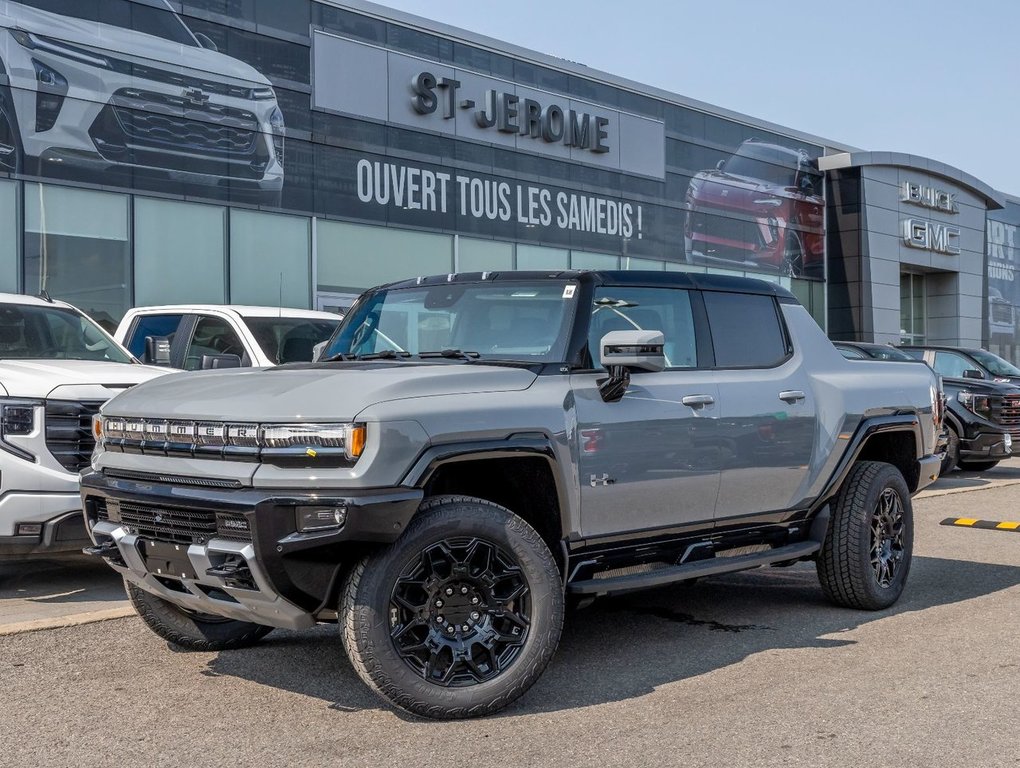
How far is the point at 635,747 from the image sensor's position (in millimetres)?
4234

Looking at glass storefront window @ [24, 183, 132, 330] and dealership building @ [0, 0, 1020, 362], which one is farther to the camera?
dealership building @ [0, 0, 1020, 362]

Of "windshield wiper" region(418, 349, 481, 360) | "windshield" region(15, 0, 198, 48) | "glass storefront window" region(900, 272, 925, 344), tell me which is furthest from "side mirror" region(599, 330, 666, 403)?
"glass storefront window" region(900, 272, 925, 344)

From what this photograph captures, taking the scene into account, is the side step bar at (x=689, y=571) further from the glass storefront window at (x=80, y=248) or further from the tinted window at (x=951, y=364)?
the glass storefront window at (x=80, y=248)

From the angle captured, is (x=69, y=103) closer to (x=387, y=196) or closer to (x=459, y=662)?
(x=387, y=196)

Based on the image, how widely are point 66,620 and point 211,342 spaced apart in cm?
394

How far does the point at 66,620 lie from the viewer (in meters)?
6.18

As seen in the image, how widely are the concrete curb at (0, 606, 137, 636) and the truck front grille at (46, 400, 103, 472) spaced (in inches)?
35.8

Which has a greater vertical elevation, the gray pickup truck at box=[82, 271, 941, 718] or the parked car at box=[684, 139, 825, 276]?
the parked car at box=[684, 139, 825, 276]

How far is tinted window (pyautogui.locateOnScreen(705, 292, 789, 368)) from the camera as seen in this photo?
6.14 m

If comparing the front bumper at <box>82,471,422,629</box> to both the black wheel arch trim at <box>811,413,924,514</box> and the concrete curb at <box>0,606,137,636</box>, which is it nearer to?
the concrete curb at <box>0,606,137,636</box>

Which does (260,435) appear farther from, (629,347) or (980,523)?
(980,523)

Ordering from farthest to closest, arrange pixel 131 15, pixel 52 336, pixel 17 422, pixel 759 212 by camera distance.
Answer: pixel 759 212, pixel 131 15, pixel 52 336, pixel 17 422

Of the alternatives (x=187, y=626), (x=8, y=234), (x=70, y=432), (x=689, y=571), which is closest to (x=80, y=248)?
(x=8, y=234)

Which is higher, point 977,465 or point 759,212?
point 759,212
